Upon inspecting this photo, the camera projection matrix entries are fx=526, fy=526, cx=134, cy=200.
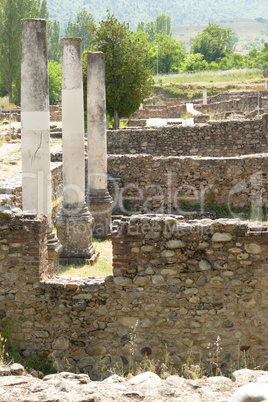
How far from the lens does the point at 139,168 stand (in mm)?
14344

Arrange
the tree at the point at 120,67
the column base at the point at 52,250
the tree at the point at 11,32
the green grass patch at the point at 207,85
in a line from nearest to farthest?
the column base at the point at 52,250 → the tree at the point at 120,67 → the tree at the point at 11,32 → the green grass patch at the point at 207,85

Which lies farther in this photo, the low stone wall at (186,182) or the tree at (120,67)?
the tree at (120,67)

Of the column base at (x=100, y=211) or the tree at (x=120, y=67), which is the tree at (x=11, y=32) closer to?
Result: the tree at (x=120, y=67)

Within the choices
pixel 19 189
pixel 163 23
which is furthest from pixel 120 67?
pixel 163 23

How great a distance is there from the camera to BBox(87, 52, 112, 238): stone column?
11188 mm

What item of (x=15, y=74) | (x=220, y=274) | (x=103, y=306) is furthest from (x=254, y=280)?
(x=15, y=74)

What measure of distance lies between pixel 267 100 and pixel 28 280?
3017cm

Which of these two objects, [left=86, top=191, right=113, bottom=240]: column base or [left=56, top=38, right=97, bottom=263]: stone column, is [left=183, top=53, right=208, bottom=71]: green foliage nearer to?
[left=86, top=191, right=113, bottom=240]: column base

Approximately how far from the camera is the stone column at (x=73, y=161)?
30.8 ft

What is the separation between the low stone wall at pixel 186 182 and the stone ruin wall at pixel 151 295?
8082 mm

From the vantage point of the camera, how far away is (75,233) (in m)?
9.62

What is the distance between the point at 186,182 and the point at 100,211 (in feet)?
11.5

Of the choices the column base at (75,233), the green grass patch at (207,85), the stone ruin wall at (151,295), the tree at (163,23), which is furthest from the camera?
the tree at (163,23)

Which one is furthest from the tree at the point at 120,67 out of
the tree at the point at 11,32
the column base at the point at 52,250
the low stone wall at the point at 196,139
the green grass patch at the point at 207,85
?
the tree at the point at 11,32
